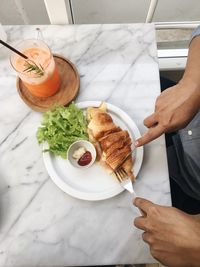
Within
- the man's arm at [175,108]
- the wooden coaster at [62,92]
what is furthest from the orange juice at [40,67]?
the man's arm at [175,108]

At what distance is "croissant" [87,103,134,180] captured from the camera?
82cm

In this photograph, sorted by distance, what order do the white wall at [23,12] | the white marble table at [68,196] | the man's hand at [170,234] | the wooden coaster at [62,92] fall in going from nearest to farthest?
the man's hand at [170,234], the white marble table at [68,196], the wooden coaster at [62,92], the white wall at [23,12]

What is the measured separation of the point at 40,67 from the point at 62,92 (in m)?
0.12

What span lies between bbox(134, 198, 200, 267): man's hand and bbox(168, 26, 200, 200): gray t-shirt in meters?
0.28

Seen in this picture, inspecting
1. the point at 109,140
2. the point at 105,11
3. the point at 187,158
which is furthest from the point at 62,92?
the point at 105,11

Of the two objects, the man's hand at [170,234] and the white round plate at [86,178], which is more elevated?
the white round plate at [86,178]

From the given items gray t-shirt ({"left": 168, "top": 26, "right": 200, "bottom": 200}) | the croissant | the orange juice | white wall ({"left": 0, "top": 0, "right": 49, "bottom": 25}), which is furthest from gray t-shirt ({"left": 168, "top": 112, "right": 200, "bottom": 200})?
white wall ({"left": 0, "top": 0, "right": 49, "bottom": 25})

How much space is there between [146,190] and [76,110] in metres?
0.32

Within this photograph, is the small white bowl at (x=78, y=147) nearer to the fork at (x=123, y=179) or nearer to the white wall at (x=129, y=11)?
the fork at (x=123, y=179)

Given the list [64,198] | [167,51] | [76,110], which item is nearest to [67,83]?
[76,110]

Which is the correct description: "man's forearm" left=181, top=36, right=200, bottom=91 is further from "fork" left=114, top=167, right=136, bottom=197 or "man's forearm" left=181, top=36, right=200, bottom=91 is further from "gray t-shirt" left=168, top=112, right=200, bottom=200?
"fork" left=114, top=167, right=136, bottom=197

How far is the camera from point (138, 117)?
94 cm

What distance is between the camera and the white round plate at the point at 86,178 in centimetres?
81

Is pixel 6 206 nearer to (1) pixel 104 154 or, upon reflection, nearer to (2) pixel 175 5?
(1) pixel 104 154
